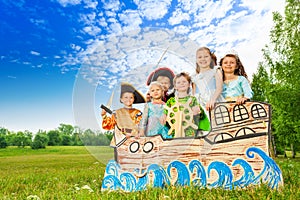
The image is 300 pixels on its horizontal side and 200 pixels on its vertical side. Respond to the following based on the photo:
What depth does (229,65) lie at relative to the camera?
4.16 meters

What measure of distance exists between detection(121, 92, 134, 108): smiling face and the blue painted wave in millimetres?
887

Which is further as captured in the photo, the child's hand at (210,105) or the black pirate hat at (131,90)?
the black pirate hat at (131,90)

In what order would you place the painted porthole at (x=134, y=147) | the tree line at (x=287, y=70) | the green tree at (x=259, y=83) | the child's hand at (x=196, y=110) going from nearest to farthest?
the child's hand at (x=196, y=110), the painted porthole at (x=134, y=147), the tree line at (x=287, y=70), the green tree at (x=259, y=83)

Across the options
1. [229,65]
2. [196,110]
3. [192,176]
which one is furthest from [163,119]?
[229,65]

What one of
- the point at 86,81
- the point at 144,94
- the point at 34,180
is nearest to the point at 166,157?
the point at 144,94

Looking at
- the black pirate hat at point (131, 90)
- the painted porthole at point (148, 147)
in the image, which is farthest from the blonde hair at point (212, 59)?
the painted porthole at point (148, 147)

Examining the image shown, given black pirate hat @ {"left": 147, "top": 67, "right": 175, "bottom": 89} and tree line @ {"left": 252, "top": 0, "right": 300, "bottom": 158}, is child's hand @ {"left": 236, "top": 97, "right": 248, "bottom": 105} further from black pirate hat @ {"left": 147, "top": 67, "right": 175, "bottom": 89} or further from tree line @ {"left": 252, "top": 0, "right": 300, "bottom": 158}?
tree line @ {"left": 252, "top": 0, "right": 300, "bottom": 158}

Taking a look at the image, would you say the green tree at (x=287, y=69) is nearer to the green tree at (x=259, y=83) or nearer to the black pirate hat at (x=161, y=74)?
the green tree at (x=259, y=83)

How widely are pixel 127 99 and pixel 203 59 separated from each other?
3.64ft

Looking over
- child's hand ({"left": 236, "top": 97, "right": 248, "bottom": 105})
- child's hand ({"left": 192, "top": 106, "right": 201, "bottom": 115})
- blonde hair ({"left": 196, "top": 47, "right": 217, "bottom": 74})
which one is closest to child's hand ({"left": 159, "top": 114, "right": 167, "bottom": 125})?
child's hand ({"left": 192, "top": 106, "right": 201, "bottom": 115})

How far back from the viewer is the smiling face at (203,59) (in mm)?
3821

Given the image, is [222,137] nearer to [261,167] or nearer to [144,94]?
[261,167]

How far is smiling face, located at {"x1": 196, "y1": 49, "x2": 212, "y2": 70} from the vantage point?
3.82 meters

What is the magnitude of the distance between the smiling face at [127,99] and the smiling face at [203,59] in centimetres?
96
